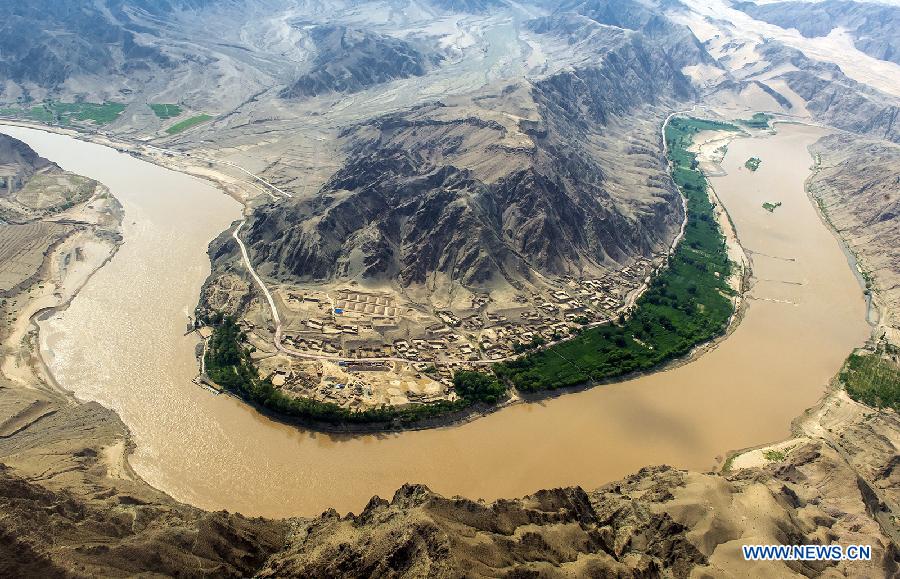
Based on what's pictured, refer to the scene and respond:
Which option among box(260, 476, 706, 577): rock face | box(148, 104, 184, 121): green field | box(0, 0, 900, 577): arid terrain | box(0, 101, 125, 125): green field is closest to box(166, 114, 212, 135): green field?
box(0, 0, 900, 577): arid terrain

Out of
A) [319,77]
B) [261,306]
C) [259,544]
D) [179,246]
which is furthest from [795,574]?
[319,77]

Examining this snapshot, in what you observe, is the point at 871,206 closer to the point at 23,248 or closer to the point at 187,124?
the point at 23,248

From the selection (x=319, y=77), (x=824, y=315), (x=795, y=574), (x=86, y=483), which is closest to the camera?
(x=795, y=574)

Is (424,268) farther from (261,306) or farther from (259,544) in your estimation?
(259,544)

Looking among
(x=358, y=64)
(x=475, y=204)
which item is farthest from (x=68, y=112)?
(x=475, y=204)

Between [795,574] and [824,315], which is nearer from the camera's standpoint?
[795,574]

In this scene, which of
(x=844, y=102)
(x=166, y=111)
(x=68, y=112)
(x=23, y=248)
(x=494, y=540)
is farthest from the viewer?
(x=844, y=102)
